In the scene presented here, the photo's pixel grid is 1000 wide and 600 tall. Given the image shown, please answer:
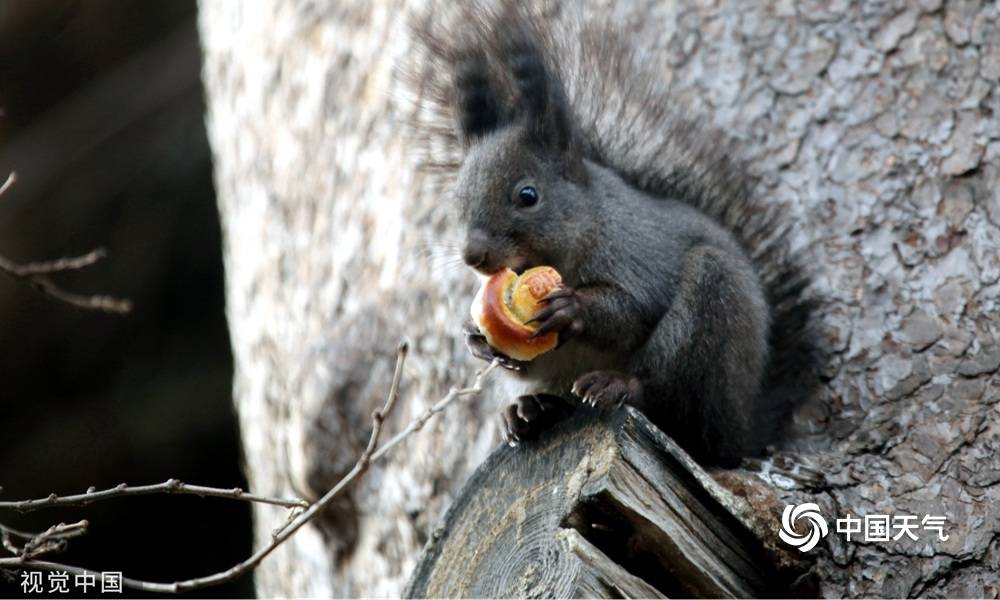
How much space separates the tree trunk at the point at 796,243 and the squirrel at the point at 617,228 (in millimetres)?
113

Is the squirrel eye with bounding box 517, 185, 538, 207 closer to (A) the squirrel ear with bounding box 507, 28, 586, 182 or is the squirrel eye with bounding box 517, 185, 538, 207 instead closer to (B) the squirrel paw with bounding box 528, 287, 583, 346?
(A) the squirrel ear with bounding box 507, 28, 586, 182

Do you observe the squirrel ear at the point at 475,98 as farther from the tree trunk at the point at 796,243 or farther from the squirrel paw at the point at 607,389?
the squirrel paw at the point at 607,389

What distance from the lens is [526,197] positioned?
2.79 meters

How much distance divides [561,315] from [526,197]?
32 centimetres

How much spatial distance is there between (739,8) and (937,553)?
1.46 m

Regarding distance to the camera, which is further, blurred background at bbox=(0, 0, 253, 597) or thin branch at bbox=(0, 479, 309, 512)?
blurred background at bbox=(0, 0, 253, 597)

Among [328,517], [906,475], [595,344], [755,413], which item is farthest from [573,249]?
[328,517]

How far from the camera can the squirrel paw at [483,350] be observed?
2602 mm

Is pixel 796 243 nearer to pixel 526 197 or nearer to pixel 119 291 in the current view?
pixel 526 197

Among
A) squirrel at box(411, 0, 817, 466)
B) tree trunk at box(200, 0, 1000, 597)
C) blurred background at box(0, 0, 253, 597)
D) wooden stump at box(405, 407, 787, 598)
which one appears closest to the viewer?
wooden stump at box(405, 407, 787, 598)

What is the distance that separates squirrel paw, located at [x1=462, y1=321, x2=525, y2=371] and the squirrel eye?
28 centimetres

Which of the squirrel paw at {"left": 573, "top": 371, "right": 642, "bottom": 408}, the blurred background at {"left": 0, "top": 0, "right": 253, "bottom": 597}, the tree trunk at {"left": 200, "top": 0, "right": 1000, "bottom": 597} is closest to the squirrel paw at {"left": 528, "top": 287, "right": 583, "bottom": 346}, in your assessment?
the squirrel paw at {"left": 573, "top": 371, "right": 642, "bottom": 408}

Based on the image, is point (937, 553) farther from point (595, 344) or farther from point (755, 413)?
point (595, 344)

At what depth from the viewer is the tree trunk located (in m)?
2.51
